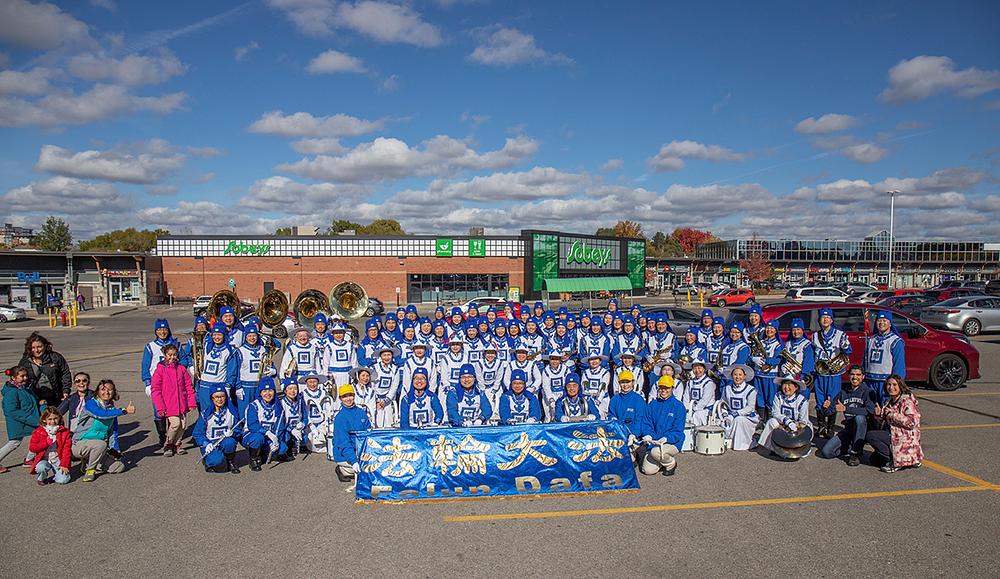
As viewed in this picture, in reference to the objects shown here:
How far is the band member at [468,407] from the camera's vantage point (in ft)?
26.7

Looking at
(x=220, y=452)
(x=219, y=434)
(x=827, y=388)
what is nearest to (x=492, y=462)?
(x=220, y=452)

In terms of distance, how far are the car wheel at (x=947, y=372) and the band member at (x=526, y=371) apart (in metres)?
8.42

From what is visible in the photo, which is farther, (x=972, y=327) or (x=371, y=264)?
(x=371, y=264)

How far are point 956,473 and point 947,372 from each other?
5.74 m

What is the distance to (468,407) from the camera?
821 cm

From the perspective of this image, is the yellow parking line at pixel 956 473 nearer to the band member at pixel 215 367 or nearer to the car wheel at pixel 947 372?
the car wheel at pixel 947 372

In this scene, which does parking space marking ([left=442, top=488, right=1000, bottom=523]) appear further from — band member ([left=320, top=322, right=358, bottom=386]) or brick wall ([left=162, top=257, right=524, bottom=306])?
brick wall ([left=162, top=257, right=524, bottom=306])

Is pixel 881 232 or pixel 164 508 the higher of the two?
pixel 881 232

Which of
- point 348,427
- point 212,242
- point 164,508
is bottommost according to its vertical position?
point 164,508

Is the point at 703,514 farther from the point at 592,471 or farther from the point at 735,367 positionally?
the point at 735,367

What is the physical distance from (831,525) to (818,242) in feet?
286

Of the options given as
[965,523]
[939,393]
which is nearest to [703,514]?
[965,523]

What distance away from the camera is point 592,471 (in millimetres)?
6602

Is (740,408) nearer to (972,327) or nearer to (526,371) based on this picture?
(526,371)
